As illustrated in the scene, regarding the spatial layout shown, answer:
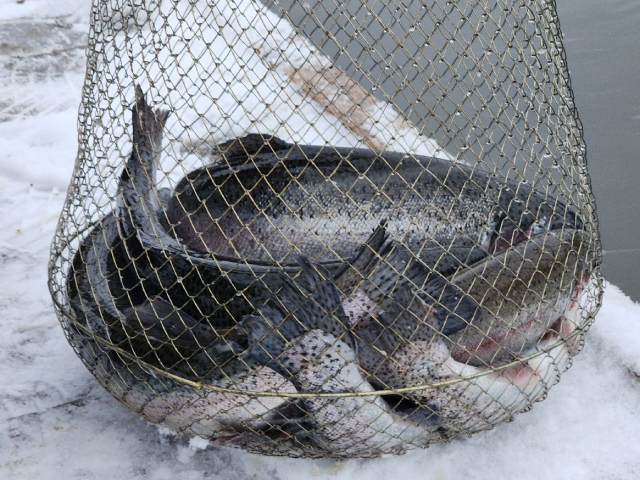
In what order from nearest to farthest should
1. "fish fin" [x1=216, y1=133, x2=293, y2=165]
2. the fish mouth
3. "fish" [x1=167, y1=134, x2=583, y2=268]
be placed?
the fish mouth < "fish" [x1=167, y1=134, x2=583, y2=268] < "fish fin" [x1=216, y1=133, x2=293, y2=165]

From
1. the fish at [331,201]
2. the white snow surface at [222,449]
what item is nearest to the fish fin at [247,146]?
the fish at [331,201]

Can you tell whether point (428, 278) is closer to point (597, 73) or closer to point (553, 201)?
point (553, 201)

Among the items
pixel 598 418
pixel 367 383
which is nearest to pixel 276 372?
pixel 367 383

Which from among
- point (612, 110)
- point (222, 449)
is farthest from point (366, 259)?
point (612, 110)

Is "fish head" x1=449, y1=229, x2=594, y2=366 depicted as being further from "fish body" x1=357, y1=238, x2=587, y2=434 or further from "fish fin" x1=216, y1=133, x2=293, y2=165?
"fish fin" x1=216, y1=133, x2=293, y2=165

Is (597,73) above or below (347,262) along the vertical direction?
above

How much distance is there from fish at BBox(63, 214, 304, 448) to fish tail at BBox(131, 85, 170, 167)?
0.37 m

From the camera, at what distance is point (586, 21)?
4.74 metres

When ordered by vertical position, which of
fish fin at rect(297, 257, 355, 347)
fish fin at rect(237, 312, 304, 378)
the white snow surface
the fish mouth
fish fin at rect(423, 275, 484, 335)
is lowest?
the white snow surface

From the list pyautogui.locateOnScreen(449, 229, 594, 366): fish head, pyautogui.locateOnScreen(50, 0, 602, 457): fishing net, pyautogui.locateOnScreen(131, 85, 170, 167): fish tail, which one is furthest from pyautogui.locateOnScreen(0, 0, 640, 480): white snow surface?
pyautogui.locateOnScreen(131, 85, 170, 167): fish tail

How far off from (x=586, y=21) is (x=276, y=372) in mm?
3765

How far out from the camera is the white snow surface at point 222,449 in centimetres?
214

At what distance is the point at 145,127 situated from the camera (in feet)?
8.04

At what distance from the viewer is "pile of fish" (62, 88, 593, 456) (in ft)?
6.09
